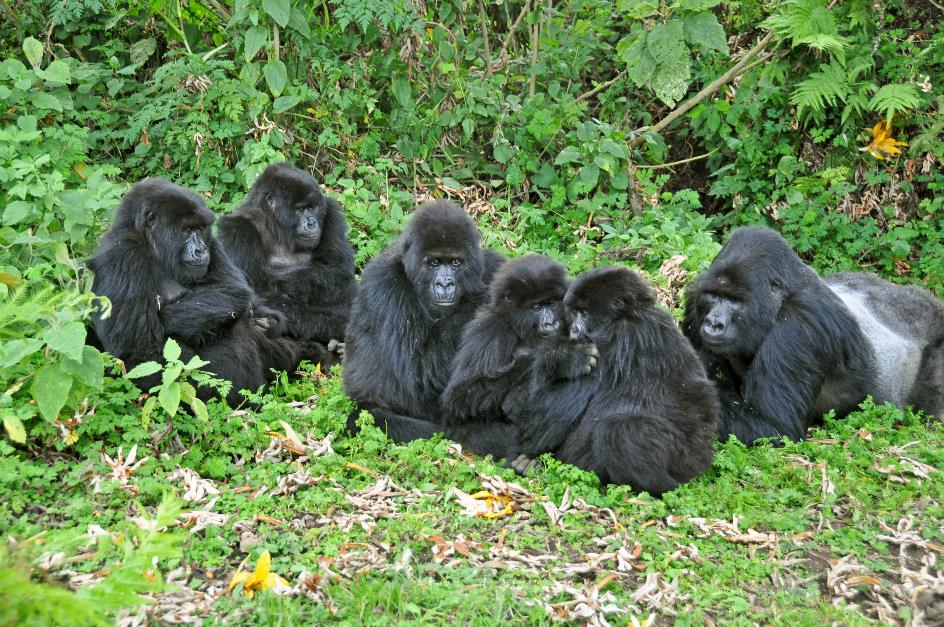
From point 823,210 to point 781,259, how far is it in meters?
3.42

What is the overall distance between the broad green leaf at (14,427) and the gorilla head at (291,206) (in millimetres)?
2842

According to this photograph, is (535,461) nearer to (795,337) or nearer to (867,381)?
(795,337)

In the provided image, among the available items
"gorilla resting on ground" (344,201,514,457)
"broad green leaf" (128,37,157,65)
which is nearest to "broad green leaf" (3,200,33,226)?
"gorilla resting on ground" (344,201,514,457)

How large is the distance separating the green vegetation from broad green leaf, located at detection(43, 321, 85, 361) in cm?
1

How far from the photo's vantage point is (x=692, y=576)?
12.7ft

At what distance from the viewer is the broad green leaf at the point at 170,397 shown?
14.5ft

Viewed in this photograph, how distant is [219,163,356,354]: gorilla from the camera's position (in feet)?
22.0

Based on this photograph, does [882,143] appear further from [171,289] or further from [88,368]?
[88,368]

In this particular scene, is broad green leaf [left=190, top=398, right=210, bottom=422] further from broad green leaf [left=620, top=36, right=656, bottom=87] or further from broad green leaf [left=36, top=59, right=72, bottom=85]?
broad green leaf [left=620, top=36, right=656, bottom=87]

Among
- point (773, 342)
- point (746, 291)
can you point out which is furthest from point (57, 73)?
point (773, 342)

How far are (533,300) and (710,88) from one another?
451 cm

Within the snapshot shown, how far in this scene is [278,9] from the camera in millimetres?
7246

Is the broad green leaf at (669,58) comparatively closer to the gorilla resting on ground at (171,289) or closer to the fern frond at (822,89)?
the fern frond at (822,89)

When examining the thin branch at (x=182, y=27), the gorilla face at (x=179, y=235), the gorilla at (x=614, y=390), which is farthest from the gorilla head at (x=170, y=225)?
the thin branch at (x=182, y=27)
